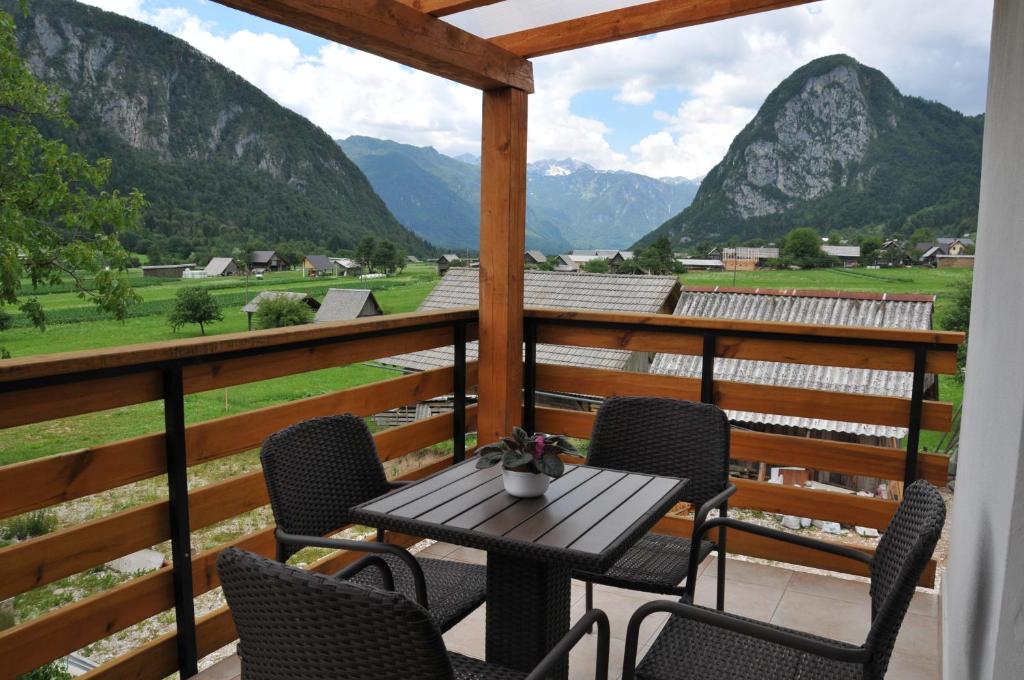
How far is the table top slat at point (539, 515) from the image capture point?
173cm

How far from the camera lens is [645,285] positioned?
14.6 feet

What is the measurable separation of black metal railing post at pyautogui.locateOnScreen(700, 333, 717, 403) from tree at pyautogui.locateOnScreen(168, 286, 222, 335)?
7.28 ft

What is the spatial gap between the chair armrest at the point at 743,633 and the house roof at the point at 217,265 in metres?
3.09

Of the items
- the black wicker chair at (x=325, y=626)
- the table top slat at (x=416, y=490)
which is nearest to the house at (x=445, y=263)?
the table top slat at (x=416, y=490)

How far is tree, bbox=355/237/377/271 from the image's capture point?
4293 millimetres

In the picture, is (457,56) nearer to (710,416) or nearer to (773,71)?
(710,416)

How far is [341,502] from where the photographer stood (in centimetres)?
229

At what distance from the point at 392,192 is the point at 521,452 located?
13.3 ft

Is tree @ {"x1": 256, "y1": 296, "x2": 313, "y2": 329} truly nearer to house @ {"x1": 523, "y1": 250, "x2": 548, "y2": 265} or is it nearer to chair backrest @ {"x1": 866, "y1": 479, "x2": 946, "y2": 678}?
house @ {"x1": 523, "y1": 250, "x2": 548, "y2": 265}

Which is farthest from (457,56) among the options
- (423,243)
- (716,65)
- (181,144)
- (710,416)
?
(716,65)

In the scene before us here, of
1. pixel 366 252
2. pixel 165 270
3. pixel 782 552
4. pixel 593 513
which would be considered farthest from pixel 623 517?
pixel 165 270

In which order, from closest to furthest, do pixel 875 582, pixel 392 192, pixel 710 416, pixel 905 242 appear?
pixel 875 582
pixel 710 416
pixel 905 242
pixel 392 192

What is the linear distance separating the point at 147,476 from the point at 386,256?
2312 mm

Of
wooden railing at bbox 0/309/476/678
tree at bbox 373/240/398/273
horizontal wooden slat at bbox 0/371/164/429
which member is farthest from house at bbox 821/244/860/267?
horizontal wooden slat at bbox 0/371/164/429
